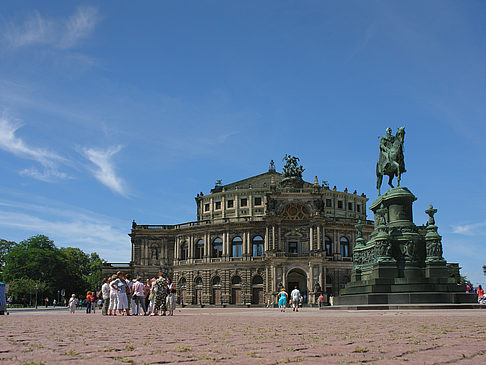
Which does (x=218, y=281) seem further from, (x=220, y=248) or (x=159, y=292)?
(x=159, y=292)

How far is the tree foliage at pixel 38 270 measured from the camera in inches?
2908

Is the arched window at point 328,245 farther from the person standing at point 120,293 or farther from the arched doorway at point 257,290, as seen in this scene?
the person standing at point 120,293

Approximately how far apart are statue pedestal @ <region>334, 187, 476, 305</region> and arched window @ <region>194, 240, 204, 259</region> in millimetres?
48592

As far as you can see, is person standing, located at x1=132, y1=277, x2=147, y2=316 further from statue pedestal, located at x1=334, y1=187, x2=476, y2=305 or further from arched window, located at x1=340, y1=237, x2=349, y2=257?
arched window, located at x1=340, y1=237, x2=349, y2=257

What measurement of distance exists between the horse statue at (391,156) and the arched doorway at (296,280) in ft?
136

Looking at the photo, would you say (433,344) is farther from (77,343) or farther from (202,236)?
(202,236)

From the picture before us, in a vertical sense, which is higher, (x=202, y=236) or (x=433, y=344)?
(x=202, y=236)

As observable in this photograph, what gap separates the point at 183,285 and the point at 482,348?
66.9 metres

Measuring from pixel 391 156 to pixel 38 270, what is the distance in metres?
68.5

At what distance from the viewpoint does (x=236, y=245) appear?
223ft

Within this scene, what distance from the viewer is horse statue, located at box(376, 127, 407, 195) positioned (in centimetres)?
2350

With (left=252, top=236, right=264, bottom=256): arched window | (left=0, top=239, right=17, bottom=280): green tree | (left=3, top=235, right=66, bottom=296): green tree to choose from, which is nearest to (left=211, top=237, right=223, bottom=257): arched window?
(left=252, top=236, right=264, bottom=256): arched window

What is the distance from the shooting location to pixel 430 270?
20500mm

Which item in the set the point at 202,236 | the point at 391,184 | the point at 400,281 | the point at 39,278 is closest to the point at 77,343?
the point at 400,281
